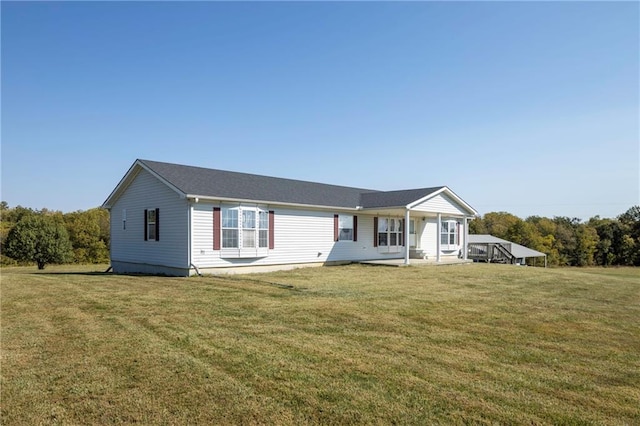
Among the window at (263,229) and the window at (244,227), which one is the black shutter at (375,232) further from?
the window at (263,229)

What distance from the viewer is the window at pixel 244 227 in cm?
1677

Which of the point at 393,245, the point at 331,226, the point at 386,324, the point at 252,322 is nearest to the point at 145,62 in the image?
the point at 331,226

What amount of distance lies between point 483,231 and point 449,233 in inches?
1980

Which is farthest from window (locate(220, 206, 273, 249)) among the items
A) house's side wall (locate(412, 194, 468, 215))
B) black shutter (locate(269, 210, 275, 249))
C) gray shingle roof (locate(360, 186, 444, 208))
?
house's side wall (locate(412, 194, 468, 215))

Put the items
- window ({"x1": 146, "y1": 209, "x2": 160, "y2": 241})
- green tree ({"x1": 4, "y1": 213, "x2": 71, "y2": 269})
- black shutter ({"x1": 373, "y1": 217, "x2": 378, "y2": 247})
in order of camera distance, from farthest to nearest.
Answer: green tree ({"x1": 4, "y1": 213, "x2": 71, "y2": 269}) < black shutter ({"x1": 373, "y1": 217, "x2": 378, "y2": 247}) < window ({"x1": 146, "y1": 209, "x2": 160, "y2": 241})

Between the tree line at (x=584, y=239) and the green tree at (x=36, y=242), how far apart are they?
191 ft

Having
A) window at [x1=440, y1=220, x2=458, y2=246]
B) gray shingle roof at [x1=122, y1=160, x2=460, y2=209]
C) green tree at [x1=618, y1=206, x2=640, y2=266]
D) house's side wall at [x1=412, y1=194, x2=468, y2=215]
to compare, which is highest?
gray shingle roof at [x1=122, y1=160, x2=460, y2=209]

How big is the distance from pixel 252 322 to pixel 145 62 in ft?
42.4

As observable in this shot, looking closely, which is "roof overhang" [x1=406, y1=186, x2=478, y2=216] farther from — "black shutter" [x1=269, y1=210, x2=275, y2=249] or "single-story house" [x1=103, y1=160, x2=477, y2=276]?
"black shutter" [x1=269, y1=210, x2=275, y2=249]

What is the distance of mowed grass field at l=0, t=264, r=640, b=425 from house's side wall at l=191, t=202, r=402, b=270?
5003 mm

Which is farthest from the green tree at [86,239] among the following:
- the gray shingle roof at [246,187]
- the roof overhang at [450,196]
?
the roof overhang at [450,196]

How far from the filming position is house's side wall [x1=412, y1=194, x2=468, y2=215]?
73.3 feet

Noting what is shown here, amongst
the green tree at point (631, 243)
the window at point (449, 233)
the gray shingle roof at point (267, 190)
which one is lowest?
the green tree at point (631, 243)

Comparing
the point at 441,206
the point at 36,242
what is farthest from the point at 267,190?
the point at 36,242
